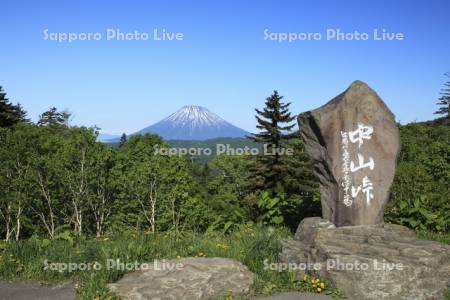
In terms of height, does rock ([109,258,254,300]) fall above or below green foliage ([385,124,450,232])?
below

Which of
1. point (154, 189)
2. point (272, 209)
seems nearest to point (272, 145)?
point (154, 189)

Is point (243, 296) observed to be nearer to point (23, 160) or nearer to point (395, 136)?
point (395, 136)

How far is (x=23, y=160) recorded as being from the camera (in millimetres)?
21109

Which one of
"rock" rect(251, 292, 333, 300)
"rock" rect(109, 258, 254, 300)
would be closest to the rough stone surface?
"rock" rect(251, 292, 333, 300)

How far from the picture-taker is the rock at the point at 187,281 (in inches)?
265

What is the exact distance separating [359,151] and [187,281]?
14.4 feet

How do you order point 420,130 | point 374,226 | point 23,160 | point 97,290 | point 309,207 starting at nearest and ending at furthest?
point 97,290 → point 374,226 → point 309,207 → point 23,160 → point 420,130

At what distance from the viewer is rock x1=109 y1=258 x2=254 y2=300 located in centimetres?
Answer: 674

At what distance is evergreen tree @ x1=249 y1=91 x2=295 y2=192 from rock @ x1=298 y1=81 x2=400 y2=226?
17120mm

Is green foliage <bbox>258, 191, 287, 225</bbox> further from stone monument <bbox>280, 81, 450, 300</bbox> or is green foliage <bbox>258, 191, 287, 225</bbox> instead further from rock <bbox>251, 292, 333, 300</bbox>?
rock <bbox>251, 292, 333, 300</bbox>

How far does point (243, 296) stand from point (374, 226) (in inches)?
132

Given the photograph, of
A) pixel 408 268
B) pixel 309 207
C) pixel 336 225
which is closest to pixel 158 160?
pixel 309 207

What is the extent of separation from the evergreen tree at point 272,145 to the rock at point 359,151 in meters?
17.1

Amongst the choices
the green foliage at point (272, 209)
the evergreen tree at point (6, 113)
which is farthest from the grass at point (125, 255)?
the evergreen tree at point (6, 113)
